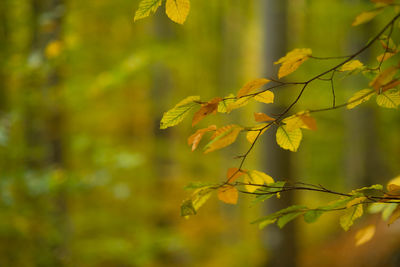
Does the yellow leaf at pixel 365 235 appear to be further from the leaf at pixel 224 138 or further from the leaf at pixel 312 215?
the leaf at pixel 224 138

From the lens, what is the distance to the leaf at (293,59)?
2.50 ft

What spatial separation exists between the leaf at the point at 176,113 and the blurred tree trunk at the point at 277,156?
2.43 meters

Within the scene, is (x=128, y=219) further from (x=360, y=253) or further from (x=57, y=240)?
(x=360, y=253)

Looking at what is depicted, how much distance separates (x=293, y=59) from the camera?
767 mm

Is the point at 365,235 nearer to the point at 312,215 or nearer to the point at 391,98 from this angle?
the point at 312,215

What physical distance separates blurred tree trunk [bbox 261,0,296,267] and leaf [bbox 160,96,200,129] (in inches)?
95.5

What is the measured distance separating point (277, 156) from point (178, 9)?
2.57 metres

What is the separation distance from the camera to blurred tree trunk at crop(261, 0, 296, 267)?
3193 millimetres

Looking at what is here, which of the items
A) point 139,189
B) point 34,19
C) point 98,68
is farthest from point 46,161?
point 98,68

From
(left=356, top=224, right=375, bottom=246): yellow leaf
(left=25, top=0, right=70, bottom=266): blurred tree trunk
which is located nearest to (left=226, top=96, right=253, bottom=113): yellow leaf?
(left=356, top=224, right=375, bottom=246): yellow leaf

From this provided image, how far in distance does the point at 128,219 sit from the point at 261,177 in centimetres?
494

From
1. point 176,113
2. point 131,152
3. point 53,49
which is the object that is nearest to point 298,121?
point 176,113

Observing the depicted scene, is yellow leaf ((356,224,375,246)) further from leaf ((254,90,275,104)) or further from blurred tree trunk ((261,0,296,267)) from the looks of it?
blurred tree trunk ((261,0,296,267))

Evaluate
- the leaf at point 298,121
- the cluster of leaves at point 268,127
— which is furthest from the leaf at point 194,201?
the leaf at point 298,121
